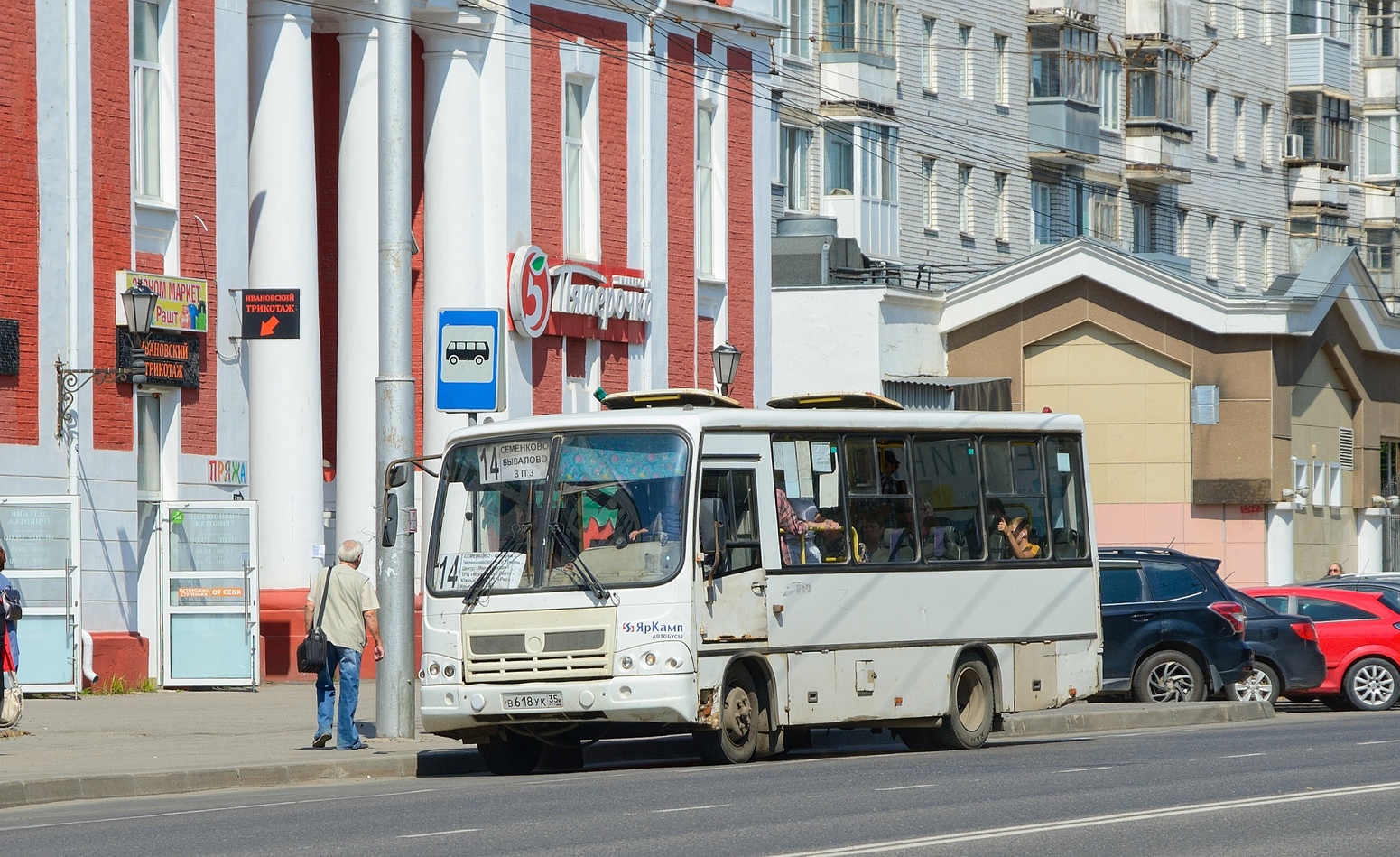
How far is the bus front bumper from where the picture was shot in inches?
706

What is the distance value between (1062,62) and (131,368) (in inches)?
1257

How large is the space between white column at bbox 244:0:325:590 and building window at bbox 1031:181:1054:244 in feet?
92.9

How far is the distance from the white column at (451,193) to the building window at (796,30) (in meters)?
15.4

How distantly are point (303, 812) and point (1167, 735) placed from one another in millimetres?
9747

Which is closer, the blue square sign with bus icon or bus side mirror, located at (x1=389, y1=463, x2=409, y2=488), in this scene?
bus side mirror, located at (x1=389, y1=463, x2=409, y2=488)

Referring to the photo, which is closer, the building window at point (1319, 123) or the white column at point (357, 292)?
the white column at point (357, 292)

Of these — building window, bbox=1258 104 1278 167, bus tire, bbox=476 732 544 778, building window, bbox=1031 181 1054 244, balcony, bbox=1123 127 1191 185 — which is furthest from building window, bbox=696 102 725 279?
building window, bbox=1258 104 1278 167

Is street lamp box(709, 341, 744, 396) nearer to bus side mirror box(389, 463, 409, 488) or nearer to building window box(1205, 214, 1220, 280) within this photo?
bus side mirror box(389, 463, 409, 488)

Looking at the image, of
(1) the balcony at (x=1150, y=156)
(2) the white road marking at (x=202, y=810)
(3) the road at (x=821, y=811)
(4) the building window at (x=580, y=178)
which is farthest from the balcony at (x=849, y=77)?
(2) the white road marking at (x=202, y=810)

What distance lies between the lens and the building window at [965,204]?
2082 inches

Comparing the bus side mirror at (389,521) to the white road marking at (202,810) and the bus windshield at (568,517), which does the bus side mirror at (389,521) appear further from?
the white road marking at (202,810)

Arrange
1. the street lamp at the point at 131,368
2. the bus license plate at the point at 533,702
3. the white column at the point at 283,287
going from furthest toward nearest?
1. the white column at the point at 283,287
2. the street lamp at the point at 131,368
3. the bus license plate at the point at 533,702

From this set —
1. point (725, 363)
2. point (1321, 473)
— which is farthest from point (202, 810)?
point (1321, 473)

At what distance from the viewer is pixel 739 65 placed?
37656 millimetres
